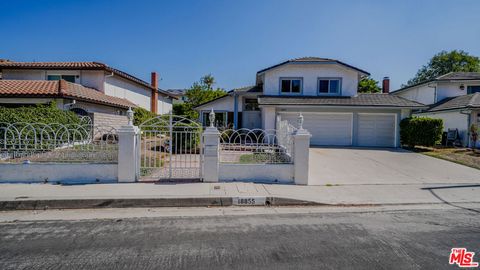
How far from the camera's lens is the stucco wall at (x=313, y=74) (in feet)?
62.9

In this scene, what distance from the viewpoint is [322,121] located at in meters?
18.1

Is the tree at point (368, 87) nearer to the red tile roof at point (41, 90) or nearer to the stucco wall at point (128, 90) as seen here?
the stucco wall at point (128, 90)

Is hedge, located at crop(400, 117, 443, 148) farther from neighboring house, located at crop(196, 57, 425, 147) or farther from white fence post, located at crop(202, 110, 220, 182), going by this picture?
white fence post, located at crop(202, 110, 220, 182)

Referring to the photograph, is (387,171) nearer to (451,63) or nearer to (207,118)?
(207,118)

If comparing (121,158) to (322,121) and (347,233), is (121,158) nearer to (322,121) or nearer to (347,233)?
(347,233)

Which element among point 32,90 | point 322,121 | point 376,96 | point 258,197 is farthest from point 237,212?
point 376,96

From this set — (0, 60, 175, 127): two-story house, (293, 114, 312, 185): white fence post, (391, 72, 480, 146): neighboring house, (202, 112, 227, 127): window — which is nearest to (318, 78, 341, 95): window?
(202, 112, 227, 127): window

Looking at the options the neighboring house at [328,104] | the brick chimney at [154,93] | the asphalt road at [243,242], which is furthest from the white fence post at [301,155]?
the brick chimney at [154,93]

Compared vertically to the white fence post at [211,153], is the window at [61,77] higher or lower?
higher

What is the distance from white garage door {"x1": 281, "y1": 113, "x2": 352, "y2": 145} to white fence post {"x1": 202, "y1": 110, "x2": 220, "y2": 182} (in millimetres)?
11454

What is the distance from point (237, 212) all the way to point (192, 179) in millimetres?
2507

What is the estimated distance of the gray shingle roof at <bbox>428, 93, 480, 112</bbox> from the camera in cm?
1779

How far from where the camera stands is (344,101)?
17.9 m

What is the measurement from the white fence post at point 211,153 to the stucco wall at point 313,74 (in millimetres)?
13175
